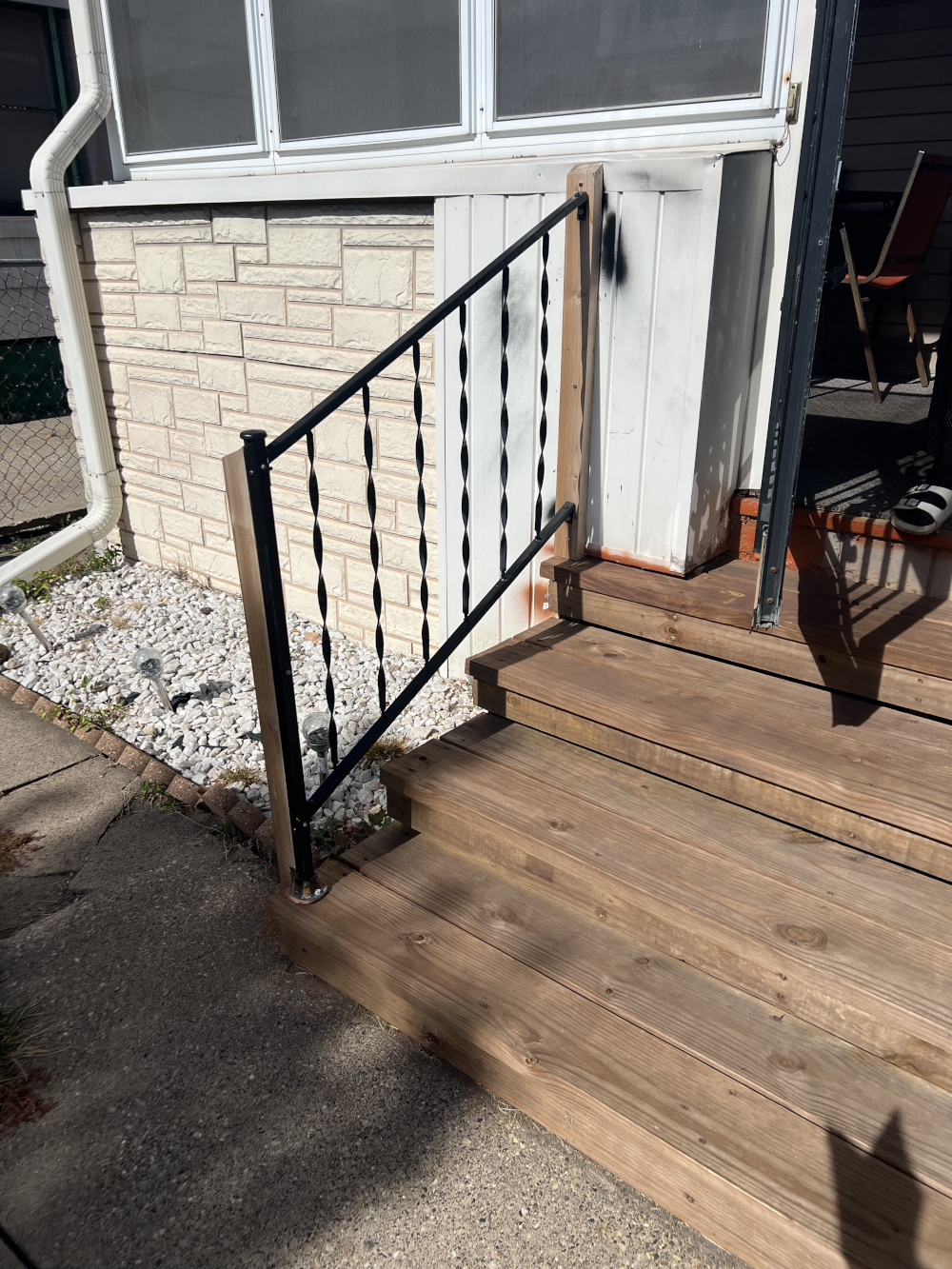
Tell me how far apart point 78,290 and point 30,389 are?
13.7 feet

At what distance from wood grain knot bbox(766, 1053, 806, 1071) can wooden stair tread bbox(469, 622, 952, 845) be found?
52 centimetres

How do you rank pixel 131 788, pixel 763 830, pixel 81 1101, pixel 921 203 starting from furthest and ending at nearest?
1. pixel 921 203
2. pixel 131 788
3. pixel 763 830
4. pixel 81 1101

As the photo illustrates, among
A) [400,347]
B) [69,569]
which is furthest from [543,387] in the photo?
[69,569]

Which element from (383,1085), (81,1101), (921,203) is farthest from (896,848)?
(921,203)

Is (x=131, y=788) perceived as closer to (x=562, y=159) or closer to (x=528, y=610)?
(x=528, y=610)

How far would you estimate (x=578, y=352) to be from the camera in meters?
2.49

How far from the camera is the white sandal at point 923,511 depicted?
2.27m

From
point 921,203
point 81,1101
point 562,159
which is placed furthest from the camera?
point 921,203

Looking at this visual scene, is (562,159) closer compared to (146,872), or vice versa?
Answer: (146,872)

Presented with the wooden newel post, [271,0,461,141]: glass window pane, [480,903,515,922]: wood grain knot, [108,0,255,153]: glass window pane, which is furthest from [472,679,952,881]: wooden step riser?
[108,0,255,153]: glass window pane

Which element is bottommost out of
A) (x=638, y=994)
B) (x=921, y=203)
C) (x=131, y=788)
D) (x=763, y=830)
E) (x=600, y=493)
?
(x=131, y=788)

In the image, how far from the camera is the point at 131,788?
2869 mm

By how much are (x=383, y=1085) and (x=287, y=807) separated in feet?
1.99

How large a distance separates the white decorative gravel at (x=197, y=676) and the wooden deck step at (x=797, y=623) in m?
0.83
